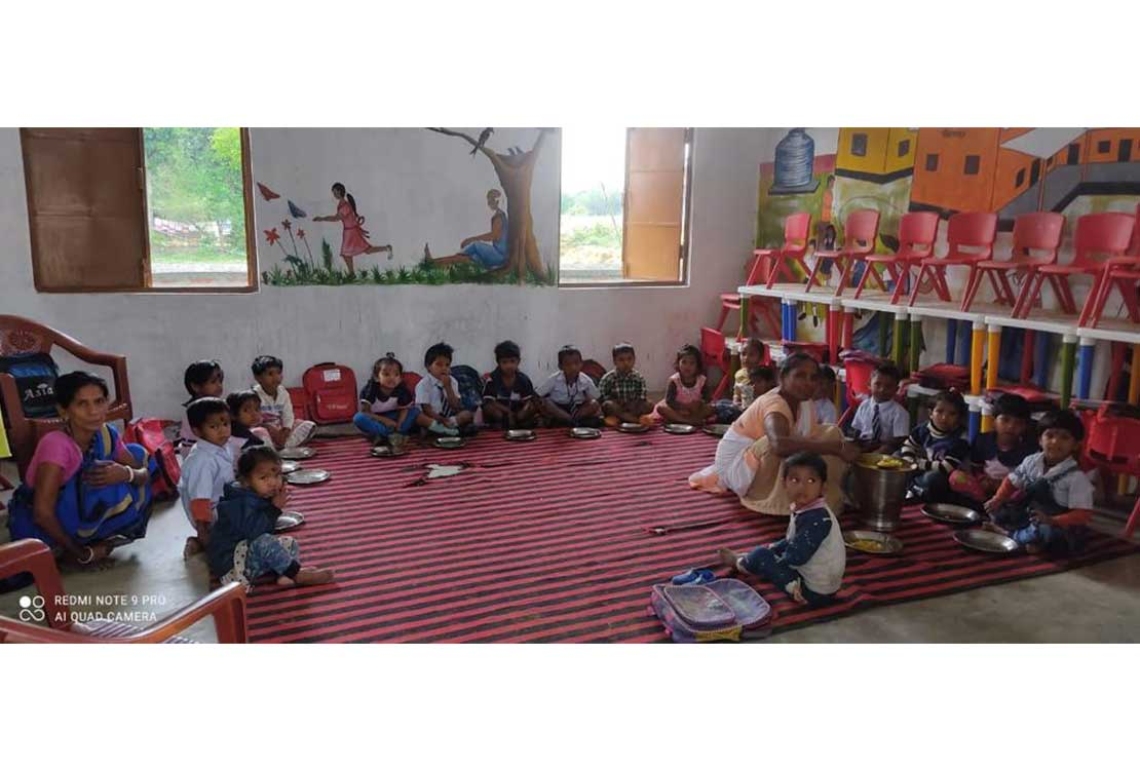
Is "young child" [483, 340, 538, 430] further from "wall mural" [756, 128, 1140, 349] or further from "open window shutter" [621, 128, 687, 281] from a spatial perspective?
"wall mural" [756, 128, 1140, 349]

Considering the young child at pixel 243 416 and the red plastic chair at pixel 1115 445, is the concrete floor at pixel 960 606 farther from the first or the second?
the young child at pixel 243 416

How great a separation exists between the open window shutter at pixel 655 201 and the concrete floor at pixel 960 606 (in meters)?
4.60

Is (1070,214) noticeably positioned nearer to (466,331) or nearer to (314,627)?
(466,331)

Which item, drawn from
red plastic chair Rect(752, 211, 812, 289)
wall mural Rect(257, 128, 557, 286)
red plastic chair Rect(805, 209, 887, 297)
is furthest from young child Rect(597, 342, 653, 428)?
red plastic chair Rect(805, 209, 887, 297)

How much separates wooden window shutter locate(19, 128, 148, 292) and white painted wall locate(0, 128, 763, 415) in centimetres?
9

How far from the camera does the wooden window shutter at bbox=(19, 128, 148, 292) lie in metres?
5.96

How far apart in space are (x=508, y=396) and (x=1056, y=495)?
12.2 feet

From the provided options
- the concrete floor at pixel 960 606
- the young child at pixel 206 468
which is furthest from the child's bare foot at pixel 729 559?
the young child at pixel 206 468

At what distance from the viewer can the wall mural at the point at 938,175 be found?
5082 mm

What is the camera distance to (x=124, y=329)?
248 inches

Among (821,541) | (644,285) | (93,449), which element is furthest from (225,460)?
(644,285)

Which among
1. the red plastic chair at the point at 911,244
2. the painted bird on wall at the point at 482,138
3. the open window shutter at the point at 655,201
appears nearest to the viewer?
the red plastic chair at the point at 911,244

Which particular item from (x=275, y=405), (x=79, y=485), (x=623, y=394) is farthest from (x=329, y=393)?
(x=79, y=485)

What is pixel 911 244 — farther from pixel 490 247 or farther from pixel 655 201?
pixel 490 247
